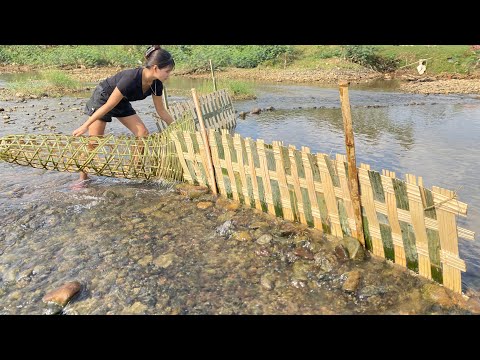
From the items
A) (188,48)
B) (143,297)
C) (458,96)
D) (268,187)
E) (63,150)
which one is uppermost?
(188,48)

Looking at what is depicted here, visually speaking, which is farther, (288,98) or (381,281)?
(288,98)

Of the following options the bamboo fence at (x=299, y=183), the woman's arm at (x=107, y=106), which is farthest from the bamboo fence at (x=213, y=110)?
the woman's arm at (x=107, y=106)

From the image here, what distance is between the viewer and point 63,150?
6.14 metres

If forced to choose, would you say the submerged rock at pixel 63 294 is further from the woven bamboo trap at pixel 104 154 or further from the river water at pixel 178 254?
the woven bamboo trap at pixel 104 154

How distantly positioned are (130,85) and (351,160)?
3.75m

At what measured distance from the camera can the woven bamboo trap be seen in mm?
6168

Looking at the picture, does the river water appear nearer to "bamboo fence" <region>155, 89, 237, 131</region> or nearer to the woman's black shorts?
the woman's black shorts

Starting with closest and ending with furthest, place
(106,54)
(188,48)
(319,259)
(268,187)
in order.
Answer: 1. (319,259)
2. (268,187)
3. (106,54)
4. (188,48)

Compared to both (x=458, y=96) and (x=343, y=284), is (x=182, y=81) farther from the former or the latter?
(x=343, y=284)

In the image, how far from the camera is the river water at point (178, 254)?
3.63 m

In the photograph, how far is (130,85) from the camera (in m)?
5.80

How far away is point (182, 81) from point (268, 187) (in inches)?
795

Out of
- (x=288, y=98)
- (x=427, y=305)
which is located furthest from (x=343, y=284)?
(x=288, y=98)

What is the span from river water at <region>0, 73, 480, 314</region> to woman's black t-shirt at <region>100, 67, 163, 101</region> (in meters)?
1.74
